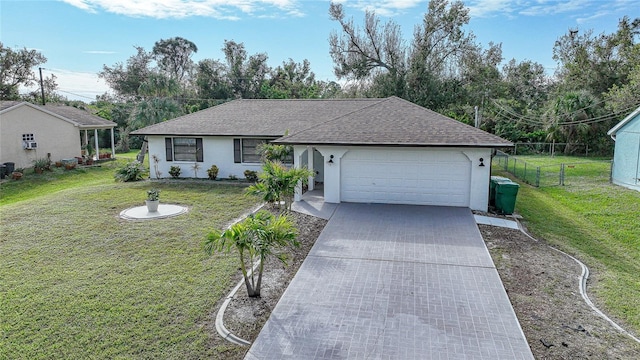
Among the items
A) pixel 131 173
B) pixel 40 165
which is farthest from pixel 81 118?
pixel 131 173

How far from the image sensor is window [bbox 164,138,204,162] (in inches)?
738

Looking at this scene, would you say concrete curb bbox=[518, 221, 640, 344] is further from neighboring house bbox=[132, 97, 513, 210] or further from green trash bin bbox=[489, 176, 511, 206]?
neighboring house bbox=[132, 97, 513, 210]

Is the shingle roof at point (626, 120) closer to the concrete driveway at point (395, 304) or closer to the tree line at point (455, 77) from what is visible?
the tree line at point (455, 77)

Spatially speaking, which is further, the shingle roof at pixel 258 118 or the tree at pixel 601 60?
the tree at pixel 601 60

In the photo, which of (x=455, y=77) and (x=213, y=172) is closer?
(x=213, y=172)

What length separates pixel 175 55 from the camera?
61719mm

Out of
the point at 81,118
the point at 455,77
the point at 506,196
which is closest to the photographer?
the point at 506,196

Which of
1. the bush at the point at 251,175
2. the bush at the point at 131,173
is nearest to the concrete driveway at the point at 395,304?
the bush at the point at 251,175

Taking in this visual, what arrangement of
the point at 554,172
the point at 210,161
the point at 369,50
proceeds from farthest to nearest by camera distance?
the point at 369,50 → the point at 554,172 → the point at 210,161

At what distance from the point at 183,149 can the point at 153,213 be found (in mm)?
6835

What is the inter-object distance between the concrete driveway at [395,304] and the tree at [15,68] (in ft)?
143

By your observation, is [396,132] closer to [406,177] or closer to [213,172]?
[406,177]

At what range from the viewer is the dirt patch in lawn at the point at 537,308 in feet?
17.9

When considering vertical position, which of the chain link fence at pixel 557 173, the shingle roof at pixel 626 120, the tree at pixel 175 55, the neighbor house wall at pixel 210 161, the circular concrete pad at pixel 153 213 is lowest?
the circular concrete pad at pixel 153 213
